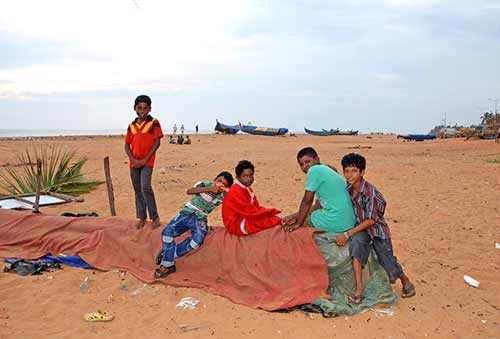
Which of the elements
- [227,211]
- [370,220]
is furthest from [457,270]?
[227,211]

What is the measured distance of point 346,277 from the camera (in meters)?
4.10

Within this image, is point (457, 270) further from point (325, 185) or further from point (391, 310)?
point (325, 185)

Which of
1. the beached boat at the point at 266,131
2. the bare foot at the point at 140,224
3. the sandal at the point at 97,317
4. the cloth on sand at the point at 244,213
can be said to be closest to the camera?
the sandal at the point at 97,317

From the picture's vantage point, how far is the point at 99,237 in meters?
5.27

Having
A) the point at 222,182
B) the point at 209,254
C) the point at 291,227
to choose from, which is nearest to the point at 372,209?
the point at 291,227

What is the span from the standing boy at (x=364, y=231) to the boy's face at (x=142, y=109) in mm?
2564

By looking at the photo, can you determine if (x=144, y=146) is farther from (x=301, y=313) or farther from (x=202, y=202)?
(x=301, y=313)

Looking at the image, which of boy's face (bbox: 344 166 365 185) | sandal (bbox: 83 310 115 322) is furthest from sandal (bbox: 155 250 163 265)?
boy's face (bbox: 344 166 365 185)

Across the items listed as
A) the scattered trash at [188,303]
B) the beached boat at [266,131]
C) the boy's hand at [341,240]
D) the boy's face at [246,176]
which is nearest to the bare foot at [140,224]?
the scattered trash at [188,303]

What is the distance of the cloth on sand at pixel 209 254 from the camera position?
4.09 metres

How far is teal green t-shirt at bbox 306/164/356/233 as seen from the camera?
410 centimetres

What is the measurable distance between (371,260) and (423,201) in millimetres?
4794

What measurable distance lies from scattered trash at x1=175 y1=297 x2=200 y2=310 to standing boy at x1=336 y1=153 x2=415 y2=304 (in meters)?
1.42

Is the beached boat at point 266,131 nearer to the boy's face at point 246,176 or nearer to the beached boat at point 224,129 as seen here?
the beached boat at point 224,129
